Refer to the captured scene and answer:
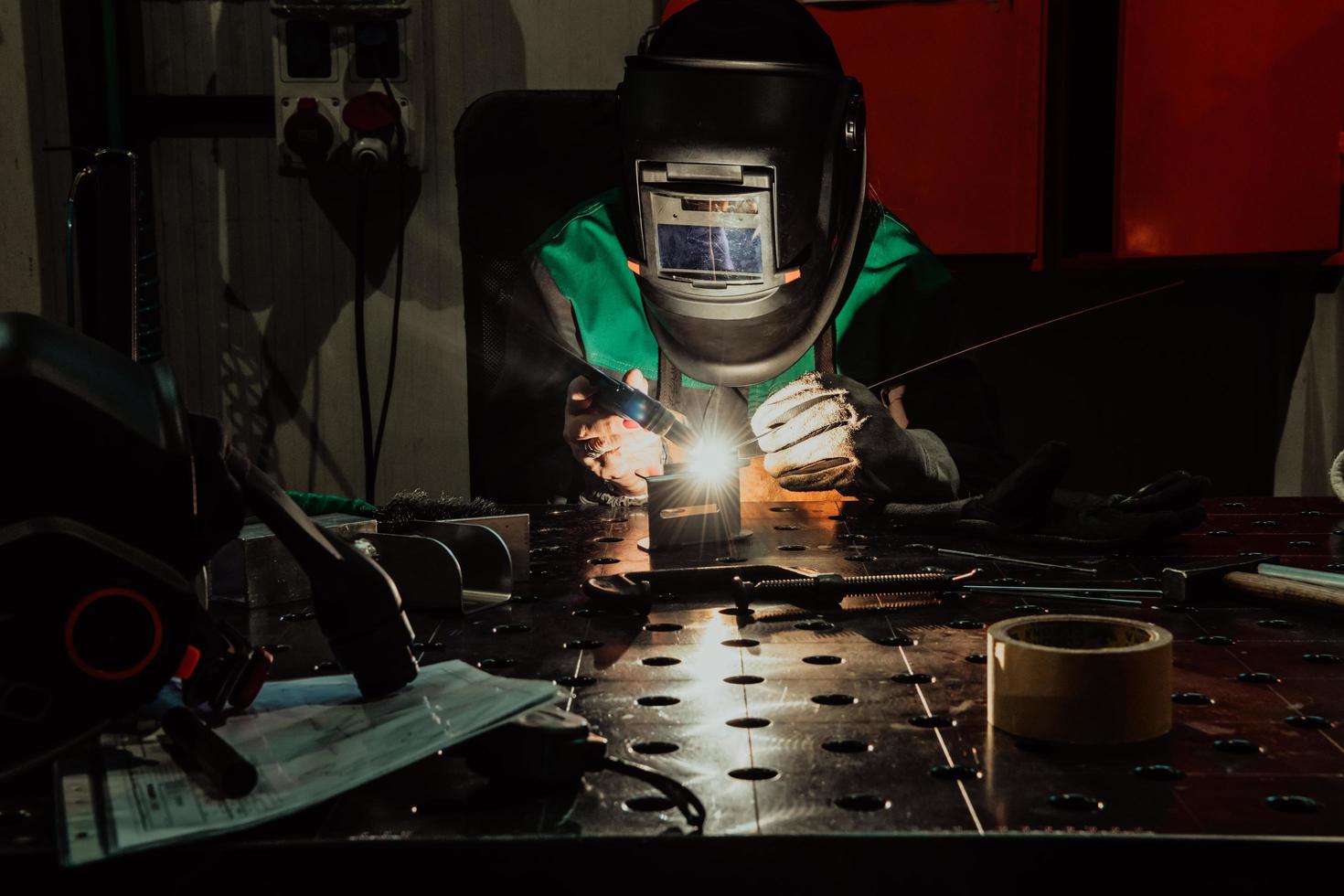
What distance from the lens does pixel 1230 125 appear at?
2344mm

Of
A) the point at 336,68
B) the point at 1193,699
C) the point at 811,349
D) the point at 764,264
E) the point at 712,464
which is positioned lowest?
the point at 1193,699

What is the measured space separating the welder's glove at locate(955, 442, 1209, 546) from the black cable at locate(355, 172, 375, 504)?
5.55ft

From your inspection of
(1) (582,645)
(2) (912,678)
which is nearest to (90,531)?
(1) (582,645)

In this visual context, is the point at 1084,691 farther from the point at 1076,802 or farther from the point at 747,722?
the point at 747,722

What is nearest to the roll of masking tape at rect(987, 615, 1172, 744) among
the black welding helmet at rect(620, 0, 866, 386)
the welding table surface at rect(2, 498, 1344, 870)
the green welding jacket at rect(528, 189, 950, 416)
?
the welding table surface at rect(2, 498, 1344, 870)

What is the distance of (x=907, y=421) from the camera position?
7.13ft

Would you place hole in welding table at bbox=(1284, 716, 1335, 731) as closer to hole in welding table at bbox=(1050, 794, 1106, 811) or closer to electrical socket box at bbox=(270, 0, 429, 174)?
hole in welding table at bbox=(1050, 794, 1106, 811)

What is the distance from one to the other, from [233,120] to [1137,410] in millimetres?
2327

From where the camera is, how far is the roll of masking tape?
71 centimetres

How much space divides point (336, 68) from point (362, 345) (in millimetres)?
634

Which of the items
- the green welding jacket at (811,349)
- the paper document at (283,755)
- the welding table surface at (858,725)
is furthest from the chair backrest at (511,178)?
the paper document at (283,755)

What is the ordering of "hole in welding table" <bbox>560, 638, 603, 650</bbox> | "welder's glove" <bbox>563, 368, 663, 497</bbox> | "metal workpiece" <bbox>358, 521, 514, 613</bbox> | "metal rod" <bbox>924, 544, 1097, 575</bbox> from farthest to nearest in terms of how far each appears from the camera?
"welder's glove" <bbox>563, 368, 663, 497</bbox> < "metal rod" <bbox>924, 544, 1097, 575</bbox> < "metal workpiece" <bbox>358, 521, 514, 613</bbox> < "hole in welding table" <bbox>560, 638, 603, 650</bbox>

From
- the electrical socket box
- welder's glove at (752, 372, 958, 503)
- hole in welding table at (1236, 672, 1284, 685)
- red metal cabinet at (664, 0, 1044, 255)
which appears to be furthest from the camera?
the electrical socket box

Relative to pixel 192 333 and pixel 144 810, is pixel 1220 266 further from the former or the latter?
pixel 144 810
